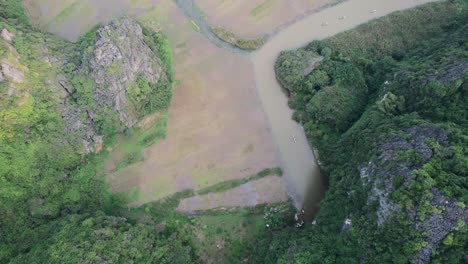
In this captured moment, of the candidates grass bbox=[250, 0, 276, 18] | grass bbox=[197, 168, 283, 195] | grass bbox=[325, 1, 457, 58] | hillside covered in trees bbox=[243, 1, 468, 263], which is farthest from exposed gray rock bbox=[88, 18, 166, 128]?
grass bbox=[325, 1, 457, 58]

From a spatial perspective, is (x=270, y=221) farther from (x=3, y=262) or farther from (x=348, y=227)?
(x=3, y=262)

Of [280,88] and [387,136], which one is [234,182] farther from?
[387,136]

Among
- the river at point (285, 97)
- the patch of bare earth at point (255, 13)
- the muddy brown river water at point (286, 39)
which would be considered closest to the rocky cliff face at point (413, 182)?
the river at point (285, 97)

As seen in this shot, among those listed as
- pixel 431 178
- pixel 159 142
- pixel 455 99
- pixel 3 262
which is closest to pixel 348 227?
pixel 431 178

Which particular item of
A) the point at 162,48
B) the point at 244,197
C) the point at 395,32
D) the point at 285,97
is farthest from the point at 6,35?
the point at 395,32

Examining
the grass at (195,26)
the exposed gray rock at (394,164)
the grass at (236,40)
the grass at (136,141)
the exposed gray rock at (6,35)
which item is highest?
the exposed gray rock at (6,35)

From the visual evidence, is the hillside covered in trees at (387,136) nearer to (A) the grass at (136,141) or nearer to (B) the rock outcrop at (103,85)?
(A) the grass at (136,141)
